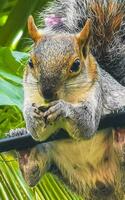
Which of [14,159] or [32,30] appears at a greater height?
[32,30]

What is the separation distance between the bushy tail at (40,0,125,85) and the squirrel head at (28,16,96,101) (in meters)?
0.30

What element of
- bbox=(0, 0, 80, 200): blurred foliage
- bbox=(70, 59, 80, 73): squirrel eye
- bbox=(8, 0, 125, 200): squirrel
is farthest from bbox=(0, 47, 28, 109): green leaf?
bbox=(70, 59, 80, 73): squirrel eye

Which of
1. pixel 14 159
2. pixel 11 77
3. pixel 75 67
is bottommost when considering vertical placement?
pixel 14 159

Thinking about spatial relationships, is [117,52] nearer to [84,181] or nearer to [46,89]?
[84,181]

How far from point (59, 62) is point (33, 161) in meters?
0.37

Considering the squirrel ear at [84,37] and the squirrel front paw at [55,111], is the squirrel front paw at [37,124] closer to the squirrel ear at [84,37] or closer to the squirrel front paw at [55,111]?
the squirrel front paw at [55,111]

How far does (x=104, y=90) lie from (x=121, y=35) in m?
0.24

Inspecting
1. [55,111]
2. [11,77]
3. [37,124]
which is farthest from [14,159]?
[55,111]

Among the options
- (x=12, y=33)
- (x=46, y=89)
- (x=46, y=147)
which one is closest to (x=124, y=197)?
(x=46, y=147)

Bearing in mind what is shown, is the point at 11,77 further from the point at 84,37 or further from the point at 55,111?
the point at 55,111

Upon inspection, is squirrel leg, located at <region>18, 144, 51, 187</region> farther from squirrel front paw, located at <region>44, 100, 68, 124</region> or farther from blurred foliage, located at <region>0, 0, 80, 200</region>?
squirrel front paw, located at <region>44, 100, 68, 124</region>

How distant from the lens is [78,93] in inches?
66.9

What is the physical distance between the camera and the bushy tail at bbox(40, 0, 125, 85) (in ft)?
6.74

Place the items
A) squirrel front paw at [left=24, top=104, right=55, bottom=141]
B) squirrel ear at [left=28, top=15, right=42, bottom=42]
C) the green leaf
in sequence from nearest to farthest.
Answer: squirrel front paw at [left=24, top=104, right=55, bottom=141], squirrel ear at [left=28, top=15, right=42, bottom=42], the green leaf
